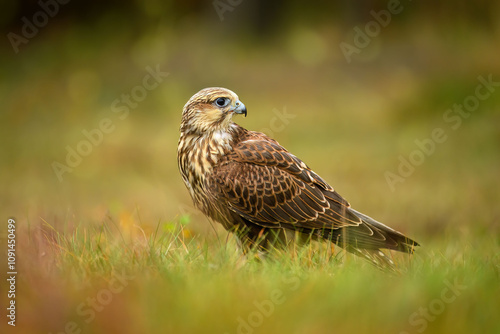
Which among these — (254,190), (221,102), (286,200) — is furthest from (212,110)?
(286,200)

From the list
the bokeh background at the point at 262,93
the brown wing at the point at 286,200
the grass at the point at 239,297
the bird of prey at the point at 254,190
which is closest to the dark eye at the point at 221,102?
the bird of prey at the point at 254,190

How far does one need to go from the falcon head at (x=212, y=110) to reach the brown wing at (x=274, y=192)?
0.27 metres

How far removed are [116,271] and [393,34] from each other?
935 cm

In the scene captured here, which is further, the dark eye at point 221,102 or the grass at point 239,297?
the dark eye at point 221,102

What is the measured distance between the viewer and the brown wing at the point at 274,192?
472 centimetres

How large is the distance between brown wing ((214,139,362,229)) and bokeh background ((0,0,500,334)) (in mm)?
2415

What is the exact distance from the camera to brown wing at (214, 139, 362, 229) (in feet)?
15.5

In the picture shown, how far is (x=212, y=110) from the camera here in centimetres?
491

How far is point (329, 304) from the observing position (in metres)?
2.76

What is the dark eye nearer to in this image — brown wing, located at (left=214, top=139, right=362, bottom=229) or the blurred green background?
brown wing, located at (left=214, top=139, right=362, bottom=229)

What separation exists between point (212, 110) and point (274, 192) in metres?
0.87

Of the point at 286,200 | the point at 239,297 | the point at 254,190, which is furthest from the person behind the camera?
the point at 286,200

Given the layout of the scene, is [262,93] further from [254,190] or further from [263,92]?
[254,190]

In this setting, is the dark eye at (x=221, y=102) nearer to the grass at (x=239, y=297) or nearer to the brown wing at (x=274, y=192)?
the brown wing at (x=274, y=192)
